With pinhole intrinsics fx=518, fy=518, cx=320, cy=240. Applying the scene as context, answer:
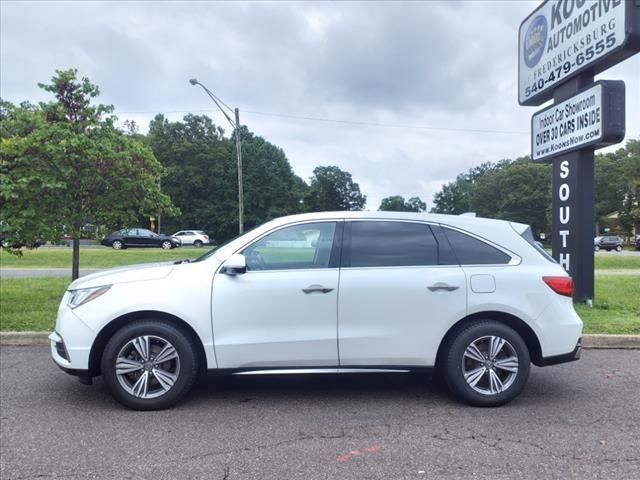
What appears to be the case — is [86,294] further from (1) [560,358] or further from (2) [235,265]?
(1) [560,358]

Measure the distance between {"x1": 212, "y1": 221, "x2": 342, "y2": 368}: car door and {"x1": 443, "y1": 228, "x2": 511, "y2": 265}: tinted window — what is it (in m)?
1.11

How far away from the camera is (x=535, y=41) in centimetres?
1025

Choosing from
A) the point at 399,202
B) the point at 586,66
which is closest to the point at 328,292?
the point at 586,66

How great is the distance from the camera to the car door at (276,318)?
430 centimetres

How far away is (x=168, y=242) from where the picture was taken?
38.0m

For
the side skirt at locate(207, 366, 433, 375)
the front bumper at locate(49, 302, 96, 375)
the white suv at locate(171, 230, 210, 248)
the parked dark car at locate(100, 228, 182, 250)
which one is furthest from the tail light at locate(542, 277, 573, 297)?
the white suv at locate(171, 230, 210, 248)

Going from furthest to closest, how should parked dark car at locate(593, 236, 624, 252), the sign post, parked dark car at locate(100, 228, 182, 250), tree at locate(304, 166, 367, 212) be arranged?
tree at locate(304, 166, 367, 212) → parked dark car at locate(593, 236, 624, 252) → parked dark car at locate(100, 228, 182, 250) → the sign post

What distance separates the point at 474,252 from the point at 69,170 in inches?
277

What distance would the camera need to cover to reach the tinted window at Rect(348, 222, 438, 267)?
4523 mm

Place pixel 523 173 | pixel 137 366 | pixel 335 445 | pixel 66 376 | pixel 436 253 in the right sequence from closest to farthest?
pixel 335 445, pixel 137 366, pixel 436 253, pixel 66 376, pixel 523 173

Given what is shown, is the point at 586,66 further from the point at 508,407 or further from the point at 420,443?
the point at 420,443

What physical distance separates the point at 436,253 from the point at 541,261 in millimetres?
942

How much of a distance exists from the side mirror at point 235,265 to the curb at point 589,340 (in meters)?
3.79

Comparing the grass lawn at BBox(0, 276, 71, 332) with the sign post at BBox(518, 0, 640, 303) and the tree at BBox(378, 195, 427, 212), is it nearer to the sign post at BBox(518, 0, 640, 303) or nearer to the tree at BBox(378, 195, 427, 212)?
the sign post at BBox(518, 0, 640, 303)
